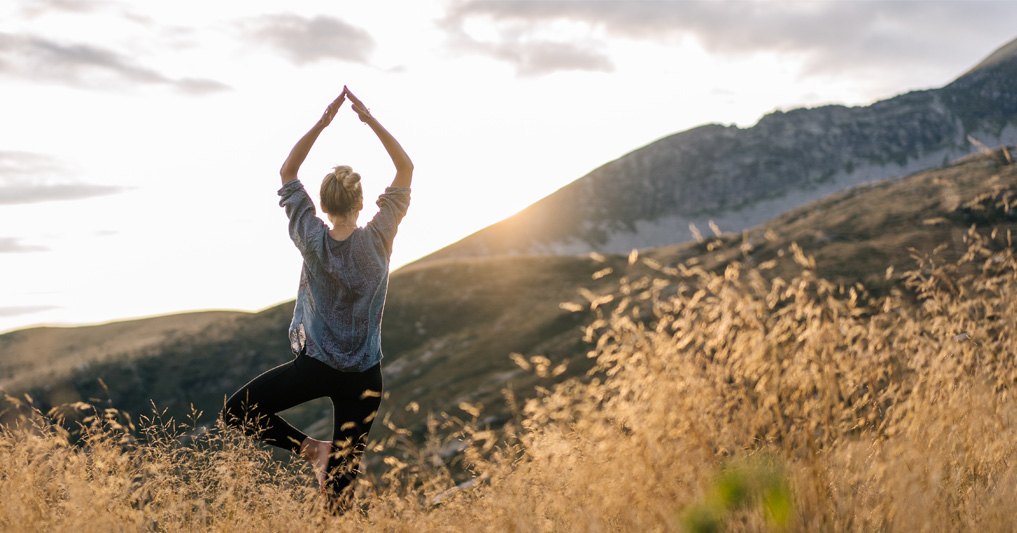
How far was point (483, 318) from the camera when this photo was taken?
234 feet

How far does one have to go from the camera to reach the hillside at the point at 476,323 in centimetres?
4331

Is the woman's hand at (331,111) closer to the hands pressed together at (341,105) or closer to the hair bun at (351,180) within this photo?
the hands pressed together at (341,105)

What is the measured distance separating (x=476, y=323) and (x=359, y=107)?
66.1 metres

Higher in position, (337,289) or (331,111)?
(331,111)

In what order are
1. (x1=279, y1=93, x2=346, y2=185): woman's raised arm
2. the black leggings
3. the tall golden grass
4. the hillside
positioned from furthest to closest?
the hillside, (x1=279, y1=93, x2=346, y2=185): woman's raised arm, the black leggings, the tall golden grass

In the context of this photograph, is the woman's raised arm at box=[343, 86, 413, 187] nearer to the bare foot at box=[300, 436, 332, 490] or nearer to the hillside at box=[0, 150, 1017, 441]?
the bare foot at box=[300, 436, 332, 490]

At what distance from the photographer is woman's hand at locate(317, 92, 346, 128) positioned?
4730mm

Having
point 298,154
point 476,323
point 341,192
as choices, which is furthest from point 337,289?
point 476,323

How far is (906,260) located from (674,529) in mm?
37415

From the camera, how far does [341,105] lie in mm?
4828

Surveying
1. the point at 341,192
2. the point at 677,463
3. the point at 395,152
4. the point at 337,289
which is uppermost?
the point at 395,152

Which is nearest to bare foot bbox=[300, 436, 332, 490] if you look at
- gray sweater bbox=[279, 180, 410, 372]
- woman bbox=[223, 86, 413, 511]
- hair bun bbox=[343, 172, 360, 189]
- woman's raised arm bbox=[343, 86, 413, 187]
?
woman bbox=[223, 86, 413, 511]

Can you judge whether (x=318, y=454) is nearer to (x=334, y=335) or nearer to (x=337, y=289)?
(x=334, y=335)

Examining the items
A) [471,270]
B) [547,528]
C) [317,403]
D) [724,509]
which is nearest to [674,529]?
[724,509]
